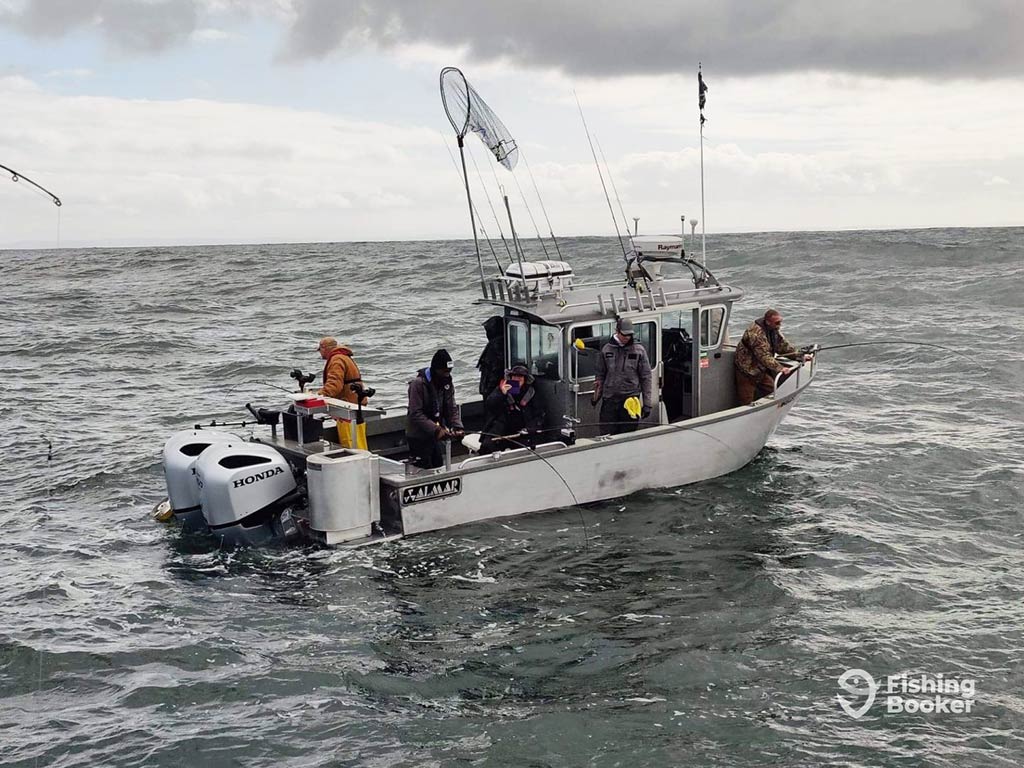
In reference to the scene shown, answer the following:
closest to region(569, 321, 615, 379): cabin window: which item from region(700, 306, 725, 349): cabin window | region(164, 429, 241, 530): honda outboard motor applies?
region(700, 306, 725, 349): cabin window

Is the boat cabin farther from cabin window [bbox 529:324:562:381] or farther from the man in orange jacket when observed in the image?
the man in orange jacket

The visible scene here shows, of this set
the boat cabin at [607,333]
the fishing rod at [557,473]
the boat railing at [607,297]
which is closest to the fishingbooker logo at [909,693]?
the fishing rod at [557,473]

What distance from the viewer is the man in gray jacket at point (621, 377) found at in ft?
39.5

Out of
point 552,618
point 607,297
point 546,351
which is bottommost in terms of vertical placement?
point 552,618

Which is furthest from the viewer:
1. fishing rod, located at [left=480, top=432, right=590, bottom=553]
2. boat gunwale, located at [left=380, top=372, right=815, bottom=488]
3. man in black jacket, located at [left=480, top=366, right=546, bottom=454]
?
man in black jacket, located at [left=480, top=366, right=546, bottom=454]

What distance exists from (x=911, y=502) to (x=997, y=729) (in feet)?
19.2

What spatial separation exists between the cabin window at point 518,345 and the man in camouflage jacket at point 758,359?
114 inches

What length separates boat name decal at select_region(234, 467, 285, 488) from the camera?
10.6 m

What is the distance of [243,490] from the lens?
10.6m

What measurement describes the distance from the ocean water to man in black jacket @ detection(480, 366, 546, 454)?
110cm

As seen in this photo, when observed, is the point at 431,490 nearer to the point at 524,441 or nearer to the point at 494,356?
the point at 524,441

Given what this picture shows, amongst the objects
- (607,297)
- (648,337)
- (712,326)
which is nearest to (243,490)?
(607,297)

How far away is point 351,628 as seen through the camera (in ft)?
30.5

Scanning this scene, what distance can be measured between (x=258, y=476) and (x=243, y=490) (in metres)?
0.21
